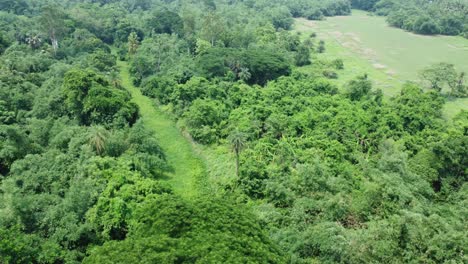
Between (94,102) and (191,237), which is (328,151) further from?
(94,102)

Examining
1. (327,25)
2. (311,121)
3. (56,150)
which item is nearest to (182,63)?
(311,121)

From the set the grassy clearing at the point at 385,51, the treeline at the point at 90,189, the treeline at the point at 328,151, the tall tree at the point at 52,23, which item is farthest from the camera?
the grassy clearing at the point at 385,51

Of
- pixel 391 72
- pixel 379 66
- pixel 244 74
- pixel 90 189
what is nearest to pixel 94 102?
pixel 90 189

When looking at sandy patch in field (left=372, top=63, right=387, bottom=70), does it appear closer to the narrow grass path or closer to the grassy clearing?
the grassy clearing

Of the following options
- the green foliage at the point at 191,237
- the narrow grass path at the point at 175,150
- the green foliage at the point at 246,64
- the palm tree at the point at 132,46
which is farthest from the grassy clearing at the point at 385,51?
the green foliage at the point at 191,237

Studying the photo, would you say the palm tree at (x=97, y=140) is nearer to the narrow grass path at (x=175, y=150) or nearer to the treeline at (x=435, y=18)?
the narrow grass path at (x=175, y=150)

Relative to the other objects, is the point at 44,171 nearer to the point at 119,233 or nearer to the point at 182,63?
the point at 119,233
